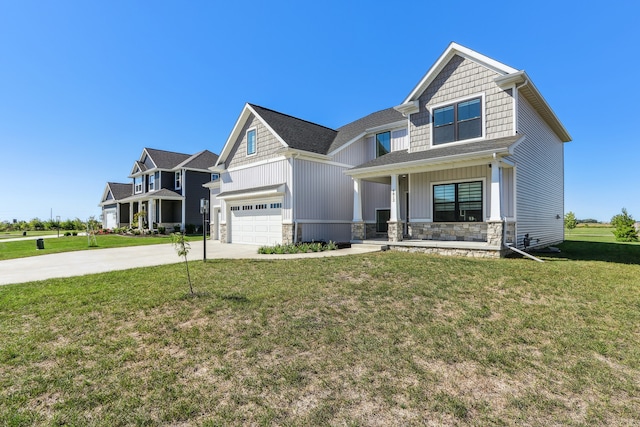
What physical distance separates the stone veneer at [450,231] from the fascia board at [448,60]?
231 inches

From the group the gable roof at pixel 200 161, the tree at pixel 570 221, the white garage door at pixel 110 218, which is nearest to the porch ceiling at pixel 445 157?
the gable roof at pixel 200 161

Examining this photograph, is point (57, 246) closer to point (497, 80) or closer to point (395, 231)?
point (395, 231)

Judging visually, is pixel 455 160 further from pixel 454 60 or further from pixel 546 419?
pixel 546 419

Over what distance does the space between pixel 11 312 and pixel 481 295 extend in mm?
9480

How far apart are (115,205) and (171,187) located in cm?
1338

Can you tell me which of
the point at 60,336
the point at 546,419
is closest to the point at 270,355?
the point at 546,419

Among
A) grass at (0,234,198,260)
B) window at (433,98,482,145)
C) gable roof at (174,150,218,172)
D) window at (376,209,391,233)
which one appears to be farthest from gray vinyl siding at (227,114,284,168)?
gable roof at (174,150,218,172)

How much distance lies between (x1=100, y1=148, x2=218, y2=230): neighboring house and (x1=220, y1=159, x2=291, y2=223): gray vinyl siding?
1273cm

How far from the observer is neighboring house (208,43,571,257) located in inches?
450

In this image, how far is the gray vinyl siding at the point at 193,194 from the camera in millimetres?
30344

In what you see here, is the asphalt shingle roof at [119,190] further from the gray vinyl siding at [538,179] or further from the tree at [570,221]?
the tree at [570,221]

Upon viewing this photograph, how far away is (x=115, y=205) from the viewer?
38.8m

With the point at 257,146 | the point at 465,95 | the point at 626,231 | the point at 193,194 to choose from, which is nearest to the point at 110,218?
the point at 193,194

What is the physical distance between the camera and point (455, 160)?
35.7 feet
